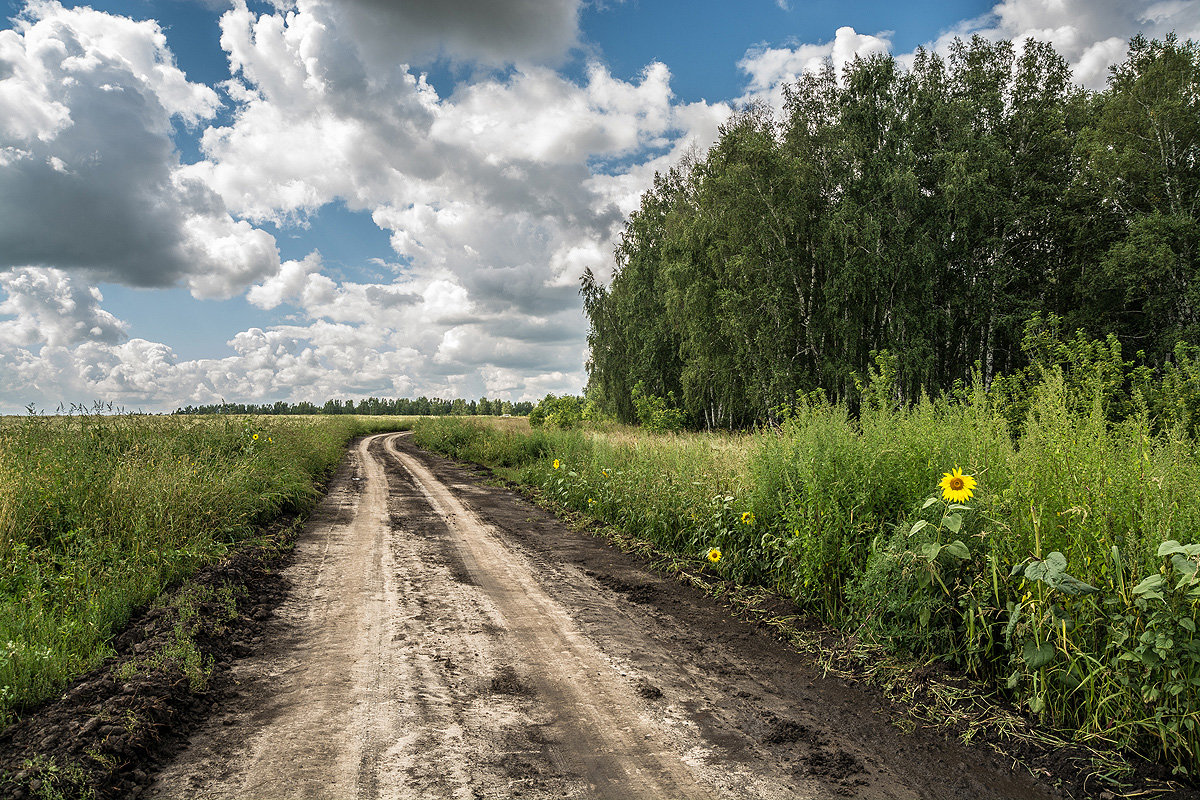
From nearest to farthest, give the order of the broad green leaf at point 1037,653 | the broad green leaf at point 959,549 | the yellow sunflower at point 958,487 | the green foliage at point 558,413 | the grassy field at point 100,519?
the broad green leaf at point 1037,653, the broad green leaf at point 959,549, the yellow sunflower at point 958,487, the grassy field at point 100,519, the green foliage at point 558,413

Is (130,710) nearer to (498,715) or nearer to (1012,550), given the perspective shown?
(498,715)

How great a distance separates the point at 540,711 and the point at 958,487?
320cm

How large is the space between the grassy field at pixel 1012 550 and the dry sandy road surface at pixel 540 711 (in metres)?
0.69

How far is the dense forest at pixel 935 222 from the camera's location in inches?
788

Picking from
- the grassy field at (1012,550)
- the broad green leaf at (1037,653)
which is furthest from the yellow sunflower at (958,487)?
the broad green leaf at (1037,653)

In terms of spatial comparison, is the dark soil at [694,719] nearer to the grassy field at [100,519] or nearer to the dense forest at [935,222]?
the grassy field at [100,519]

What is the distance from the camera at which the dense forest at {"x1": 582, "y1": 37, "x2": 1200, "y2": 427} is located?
65.7ft

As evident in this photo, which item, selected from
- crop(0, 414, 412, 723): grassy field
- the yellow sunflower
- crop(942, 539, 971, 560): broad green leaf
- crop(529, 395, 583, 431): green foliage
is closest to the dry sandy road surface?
crop(942, 539, 971, 560): broad green leaf

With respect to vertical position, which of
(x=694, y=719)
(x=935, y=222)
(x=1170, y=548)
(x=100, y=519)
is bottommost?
(x=694, y=719)

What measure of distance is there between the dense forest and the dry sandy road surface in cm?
1683

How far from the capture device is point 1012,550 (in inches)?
144

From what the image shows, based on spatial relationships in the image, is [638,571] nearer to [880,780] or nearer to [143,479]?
[880,780]

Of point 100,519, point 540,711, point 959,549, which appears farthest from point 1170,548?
point 100,519

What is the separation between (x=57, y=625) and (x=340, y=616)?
208 centimetres
